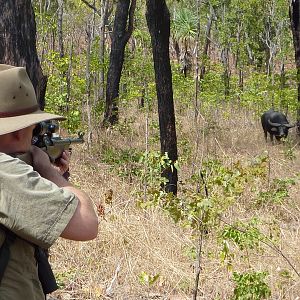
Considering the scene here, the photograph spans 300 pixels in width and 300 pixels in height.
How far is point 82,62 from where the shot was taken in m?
18.3

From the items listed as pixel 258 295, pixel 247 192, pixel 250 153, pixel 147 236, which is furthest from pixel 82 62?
pixel 258 295

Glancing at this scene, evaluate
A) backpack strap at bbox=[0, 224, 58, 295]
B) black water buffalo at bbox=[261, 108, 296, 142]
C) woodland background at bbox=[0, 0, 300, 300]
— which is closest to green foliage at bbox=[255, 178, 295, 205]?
woodland background at bbox=[0, 0, 300, 300]

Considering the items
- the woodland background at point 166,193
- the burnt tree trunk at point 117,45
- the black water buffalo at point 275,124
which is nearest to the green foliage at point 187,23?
the woodland background at point 166,193

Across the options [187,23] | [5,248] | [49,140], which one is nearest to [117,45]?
[187,23]

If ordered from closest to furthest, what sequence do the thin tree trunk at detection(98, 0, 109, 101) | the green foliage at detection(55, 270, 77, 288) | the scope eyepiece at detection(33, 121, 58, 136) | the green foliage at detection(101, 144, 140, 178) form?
the scope eyepiece at detection(33, 121, 58, 136), the green foliage at detection(55, 270, 77, 288), the green foliage at detection(101, 144, 140, 178), the thin tree trunk at detection(98, 0, 109, 101)

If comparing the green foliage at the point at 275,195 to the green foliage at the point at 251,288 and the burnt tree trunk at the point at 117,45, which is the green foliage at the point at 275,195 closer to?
the green foliage at the point at 251,288

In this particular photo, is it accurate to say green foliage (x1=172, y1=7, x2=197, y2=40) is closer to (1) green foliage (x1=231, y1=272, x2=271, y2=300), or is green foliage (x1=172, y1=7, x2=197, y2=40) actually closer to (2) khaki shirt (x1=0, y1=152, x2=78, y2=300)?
(1) green foliage (x1=231, y1=272, x2=271, y2=300)

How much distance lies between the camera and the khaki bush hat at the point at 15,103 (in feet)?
5.99

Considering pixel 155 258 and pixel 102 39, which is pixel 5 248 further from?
pixel 102 39

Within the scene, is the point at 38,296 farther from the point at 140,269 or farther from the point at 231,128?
the point at 231,128

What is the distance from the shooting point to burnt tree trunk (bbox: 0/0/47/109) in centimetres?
406

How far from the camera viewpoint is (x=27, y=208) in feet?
5.70

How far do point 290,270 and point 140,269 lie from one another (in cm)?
120

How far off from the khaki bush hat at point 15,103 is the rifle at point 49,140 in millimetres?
203
